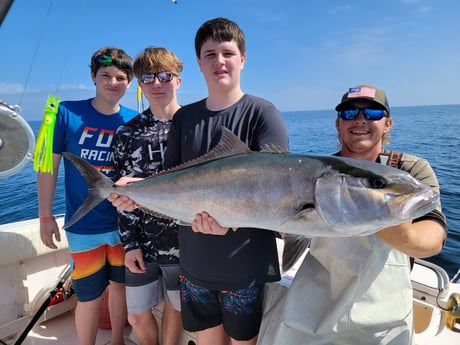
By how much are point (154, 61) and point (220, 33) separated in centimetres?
82

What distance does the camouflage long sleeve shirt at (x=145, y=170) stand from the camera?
107 inches

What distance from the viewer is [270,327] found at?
200cm

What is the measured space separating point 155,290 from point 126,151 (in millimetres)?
1306

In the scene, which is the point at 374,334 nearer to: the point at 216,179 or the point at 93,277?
the point at 216,179

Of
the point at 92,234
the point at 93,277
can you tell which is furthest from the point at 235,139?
the point at 93,277

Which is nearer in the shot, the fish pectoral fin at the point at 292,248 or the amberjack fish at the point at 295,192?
the amberjack fish at the point at 295,192

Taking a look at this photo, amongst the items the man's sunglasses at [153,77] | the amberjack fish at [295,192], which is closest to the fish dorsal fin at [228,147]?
the amberjack fish at [295,192]

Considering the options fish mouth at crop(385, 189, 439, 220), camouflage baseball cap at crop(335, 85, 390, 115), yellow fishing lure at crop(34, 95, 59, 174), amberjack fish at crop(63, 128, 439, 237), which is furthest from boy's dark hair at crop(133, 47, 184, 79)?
fish mouth at crop(385, 189, 439, 220)

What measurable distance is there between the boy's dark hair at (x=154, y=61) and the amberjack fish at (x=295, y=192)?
1123 millimetres

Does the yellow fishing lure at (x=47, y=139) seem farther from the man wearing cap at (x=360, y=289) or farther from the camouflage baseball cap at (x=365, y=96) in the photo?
the camouflage baseball cap at (x=365, y=96)

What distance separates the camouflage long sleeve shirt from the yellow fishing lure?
565 millimetres

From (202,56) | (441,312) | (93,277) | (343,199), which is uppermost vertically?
(202,56)

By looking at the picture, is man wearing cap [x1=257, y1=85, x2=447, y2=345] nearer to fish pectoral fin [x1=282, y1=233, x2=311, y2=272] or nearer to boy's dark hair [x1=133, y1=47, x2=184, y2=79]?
fish pectoral fin [x1=282, y1=233, x2=311, y2=272]

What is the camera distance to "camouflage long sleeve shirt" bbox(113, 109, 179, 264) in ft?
8.96
